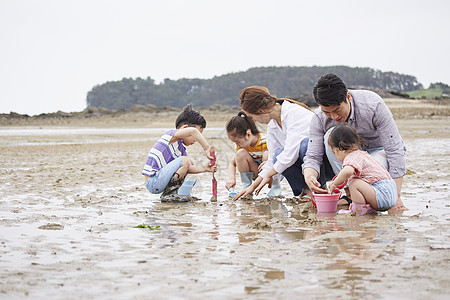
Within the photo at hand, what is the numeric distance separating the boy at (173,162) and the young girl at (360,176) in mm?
1440

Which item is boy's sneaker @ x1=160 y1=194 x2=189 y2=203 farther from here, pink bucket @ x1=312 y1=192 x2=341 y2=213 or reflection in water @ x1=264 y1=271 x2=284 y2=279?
reflection in water @ x1=264 y1=271 x2=284 y2=279

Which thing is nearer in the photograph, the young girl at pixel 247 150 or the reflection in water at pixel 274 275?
the reflection in water at pixel 274 275

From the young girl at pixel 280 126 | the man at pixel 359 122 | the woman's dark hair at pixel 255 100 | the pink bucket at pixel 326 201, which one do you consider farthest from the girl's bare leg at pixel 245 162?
the pink bucket at pixel 326 201

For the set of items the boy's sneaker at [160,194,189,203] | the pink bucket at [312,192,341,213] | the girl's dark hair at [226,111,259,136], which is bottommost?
the boy's sneaker at [160,194,189,203]

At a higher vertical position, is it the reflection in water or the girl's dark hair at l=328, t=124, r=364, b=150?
the girl's dark hair at l=328, t=124, r=364, b=150

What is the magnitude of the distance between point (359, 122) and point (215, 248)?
185cm

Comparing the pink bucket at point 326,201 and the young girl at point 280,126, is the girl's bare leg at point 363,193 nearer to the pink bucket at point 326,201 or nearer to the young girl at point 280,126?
the pink bucket at point 326,201

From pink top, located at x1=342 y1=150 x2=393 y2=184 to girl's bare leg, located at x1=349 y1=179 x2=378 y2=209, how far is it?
58 millimetres

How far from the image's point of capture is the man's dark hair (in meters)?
3.96

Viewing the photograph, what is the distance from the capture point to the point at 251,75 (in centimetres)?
6025

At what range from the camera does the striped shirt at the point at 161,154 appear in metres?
5.23

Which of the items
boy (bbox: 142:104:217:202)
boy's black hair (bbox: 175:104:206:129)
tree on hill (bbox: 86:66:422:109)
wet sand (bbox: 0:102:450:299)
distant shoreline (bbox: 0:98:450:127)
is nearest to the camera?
wet sand (bbox: 0:102:450:299)

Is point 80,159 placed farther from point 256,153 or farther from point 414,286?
point 414,286

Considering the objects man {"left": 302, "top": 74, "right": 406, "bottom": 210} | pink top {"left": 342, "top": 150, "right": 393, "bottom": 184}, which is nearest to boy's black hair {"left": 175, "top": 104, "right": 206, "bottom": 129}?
man {"left": 302, "top": 74, "right": 406, "bottom": 210}
